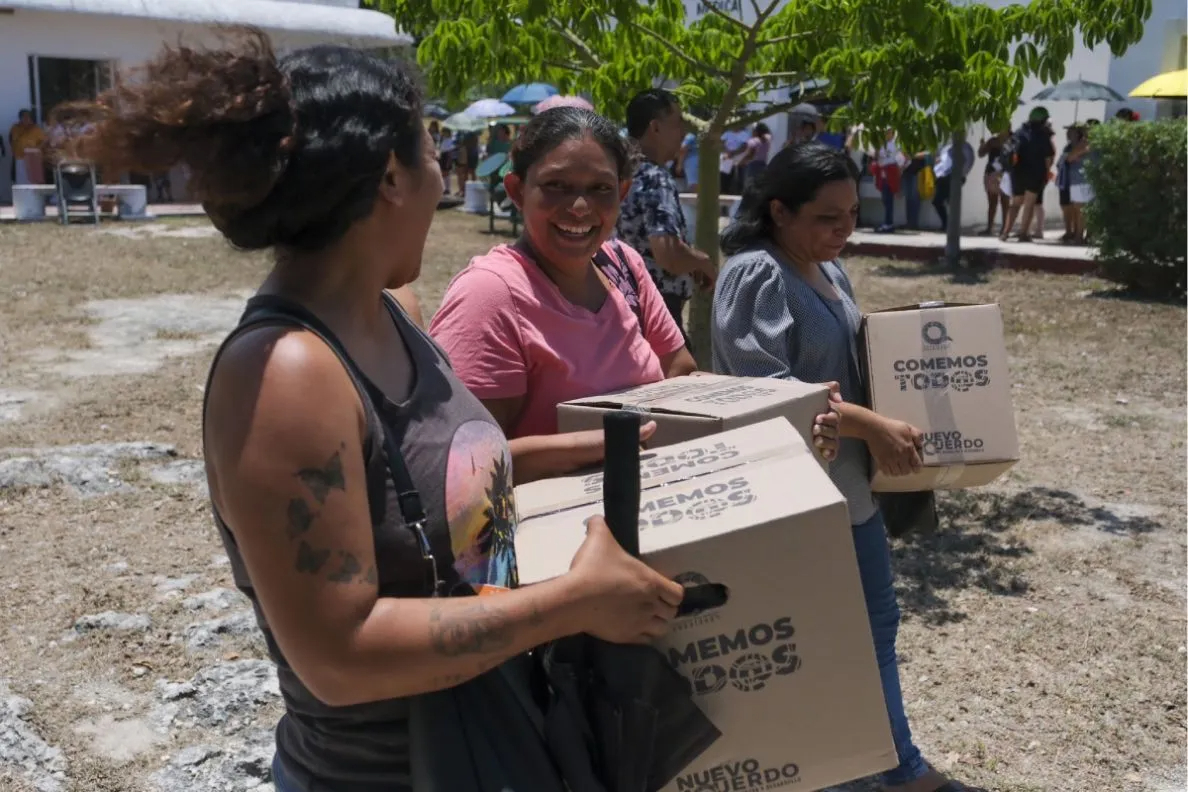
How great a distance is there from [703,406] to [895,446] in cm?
91

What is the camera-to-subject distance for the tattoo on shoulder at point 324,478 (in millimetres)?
1304

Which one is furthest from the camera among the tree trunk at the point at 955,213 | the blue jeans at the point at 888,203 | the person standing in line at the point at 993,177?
the blue jeans at the point at 888,203

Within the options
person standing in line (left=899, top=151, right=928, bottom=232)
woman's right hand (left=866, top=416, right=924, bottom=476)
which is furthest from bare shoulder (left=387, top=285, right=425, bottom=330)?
person standing in line (left=899, top=151, right=928, bottom=232)

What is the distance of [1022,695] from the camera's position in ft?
13.2

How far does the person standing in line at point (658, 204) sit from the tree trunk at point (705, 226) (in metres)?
0.22

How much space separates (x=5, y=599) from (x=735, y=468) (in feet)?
11.9

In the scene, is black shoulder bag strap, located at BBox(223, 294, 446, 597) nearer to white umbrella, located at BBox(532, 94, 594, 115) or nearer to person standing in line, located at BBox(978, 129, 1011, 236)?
white umbrella, located at BBox(532, 94, 594, 115)

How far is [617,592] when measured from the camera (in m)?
1.49

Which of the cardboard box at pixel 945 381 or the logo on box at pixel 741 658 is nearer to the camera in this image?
the logo on box at pixel 741 658

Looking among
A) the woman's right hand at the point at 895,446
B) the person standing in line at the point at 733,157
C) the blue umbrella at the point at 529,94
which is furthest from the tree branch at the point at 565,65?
the blue umbrella at the point at 529,94

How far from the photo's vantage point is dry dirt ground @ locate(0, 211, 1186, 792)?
11.9ft

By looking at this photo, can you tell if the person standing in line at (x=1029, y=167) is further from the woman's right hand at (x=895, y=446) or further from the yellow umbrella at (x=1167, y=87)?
the woman's right hand at (x=895, y=446)

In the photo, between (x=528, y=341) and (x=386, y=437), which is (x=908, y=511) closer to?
(x=528, y=341)

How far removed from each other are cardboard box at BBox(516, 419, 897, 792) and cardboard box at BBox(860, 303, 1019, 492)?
1290 mm
